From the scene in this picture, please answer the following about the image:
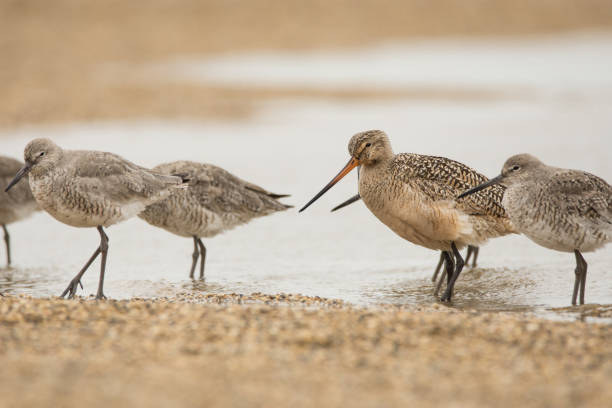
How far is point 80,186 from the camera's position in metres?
6.69

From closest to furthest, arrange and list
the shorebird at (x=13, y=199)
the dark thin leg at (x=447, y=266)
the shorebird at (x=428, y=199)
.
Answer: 1. the shorebird at (x=428, y=199)
2. the dark thin leg at (x=447, y=266)
3. the shorebird at (x=13, y=199)

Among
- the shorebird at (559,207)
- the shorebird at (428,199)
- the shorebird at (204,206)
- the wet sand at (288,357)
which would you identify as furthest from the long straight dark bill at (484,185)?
the shorebird at (204,206)

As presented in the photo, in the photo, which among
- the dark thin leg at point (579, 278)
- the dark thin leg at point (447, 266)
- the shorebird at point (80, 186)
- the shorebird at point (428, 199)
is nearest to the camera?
the dark thin leg at point (579, 278)

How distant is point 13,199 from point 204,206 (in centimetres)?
211

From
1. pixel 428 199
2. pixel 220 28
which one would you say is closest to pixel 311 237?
pixel 428 199

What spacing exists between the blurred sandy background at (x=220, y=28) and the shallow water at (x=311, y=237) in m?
4.95

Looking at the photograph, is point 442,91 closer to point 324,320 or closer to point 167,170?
point 167,170

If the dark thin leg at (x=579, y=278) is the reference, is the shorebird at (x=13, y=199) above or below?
above

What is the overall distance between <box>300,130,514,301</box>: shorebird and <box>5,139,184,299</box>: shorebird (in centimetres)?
152

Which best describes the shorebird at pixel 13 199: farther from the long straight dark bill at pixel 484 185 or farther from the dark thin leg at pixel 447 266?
the long straight dark bill at pixel 484 185

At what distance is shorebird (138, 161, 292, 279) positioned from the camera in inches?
312

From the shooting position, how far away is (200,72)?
80.7ft

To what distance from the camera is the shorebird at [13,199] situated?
8.66 meters

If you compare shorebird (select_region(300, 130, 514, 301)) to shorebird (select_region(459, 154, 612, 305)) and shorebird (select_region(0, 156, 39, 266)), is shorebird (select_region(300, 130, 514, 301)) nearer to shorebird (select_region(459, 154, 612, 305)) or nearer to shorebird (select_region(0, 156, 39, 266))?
shorebird (select_region(459, 154, 612, 305))
